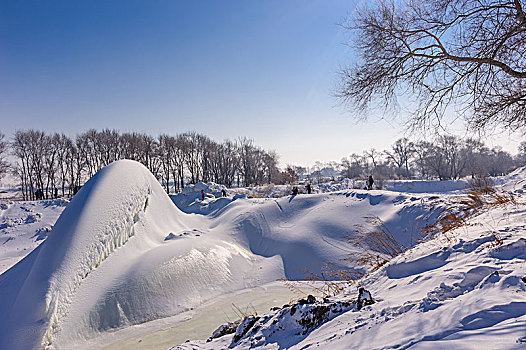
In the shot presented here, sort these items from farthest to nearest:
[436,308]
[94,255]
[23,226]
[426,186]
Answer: [426,186] < [23,226] < [94,255] < [436,308]

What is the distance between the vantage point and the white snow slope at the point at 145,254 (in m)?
4.36

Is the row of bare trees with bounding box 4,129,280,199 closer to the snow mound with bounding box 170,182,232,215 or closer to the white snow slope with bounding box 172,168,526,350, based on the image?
the snow mound with bounding box 170,182,232,215

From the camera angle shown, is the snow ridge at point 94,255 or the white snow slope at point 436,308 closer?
the white snow slope at point 436,308

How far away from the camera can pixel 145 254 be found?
241 inches

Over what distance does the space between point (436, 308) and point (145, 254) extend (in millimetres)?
6060

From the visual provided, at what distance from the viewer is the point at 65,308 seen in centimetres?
436

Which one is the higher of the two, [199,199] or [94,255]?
[199,199]

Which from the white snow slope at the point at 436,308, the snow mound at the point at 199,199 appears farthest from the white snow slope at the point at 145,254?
the snow mound at the point at 199,199

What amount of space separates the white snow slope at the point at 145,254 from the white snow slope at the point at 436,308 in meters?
2.74

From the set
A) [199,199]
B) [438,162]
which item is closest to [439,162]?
[438,162]

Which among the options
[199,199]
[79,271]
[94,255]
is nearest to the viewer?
[79,271]

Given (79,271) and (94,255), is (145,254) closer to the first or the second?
(94,255)

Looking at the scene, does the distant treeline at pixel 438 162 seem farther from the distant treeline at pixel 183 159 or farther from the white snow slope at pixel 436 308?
the white snow slope at pixel 436 308

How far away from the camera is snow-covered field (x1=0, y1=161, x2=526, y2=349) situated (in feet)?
5.77
